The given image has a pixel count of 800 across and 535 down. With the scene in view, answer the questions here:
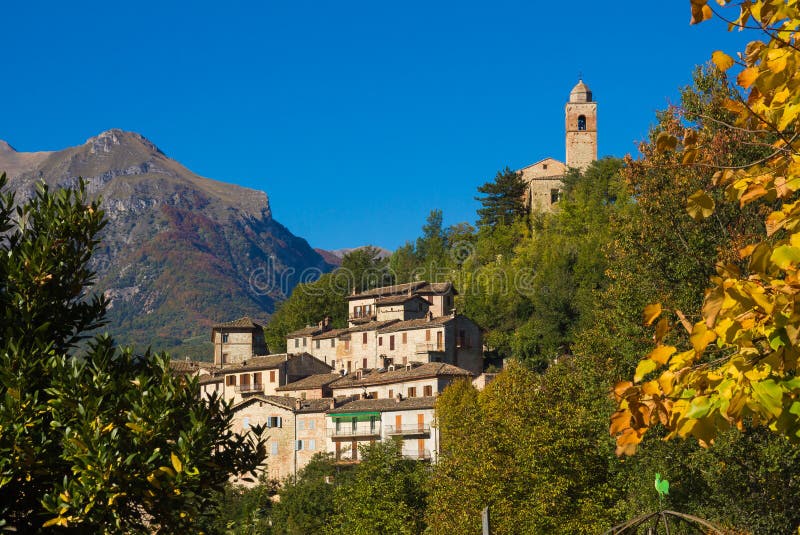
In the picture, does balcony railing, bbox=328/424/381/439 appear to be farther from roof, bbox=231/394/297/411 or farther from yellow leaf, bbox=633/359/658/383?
yellow leaf, bbox=633/359/658/383

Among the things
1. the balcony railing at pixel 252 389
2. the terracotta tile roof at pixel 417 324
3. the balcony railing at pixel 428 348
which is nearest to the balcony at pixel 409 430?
the balcony railing at pixel 428 348

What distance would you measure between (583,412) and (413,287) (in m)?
44.9

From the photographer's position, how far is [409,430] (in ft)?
179

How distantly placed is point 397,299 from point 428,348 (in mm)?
8276

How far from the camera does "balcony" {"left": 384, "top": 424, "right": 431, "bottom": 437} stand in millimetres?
53894

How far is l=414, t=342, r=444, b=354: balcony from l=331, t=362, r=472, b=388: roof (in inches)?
89.2

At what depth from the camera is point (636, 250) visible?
25250 millimetres

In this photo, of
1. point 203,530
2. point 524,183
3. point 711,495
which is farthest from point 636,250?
point 524,183

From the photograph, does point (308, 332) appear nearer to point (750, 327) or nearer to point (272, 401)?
point (272, 401)

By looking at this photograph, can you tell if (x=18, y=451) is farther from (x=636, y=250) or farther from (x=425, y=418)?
(x=425, y=418)

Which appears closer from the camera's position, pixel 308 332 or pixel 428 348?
pixel 428 348

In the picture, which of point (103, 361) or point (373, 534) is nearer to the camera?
point (103, 361)

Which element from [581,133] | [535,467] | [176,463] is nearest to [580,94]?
[581,133]

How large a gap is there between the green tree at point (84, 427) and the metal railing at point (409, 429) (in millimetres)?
44981
